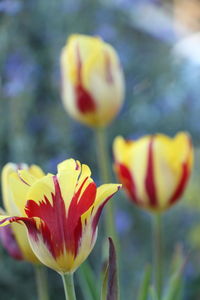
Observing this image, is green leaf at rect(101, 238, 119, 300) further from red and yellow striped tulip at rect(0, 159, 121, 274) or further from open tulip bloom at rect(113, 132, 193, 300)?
open tulip bloom at rect(113, 132, 193, 300)

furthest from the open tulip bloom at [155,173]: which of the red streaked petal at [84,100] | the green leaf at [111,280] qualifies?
the green leaf at [111,280]

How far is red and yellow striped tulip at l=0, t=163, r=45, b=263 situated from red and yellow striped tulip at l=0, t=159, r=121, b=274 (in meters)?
0.02

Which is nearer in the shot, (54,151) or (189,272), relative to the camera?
(189,272)

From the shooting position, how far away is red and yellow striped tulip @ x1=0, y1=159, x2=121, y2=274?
457 mm

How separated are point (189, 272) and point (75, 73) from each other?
2.36 feet

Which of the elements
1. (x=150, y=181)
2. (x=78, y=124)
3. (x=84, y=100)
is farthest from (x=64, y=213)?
(x=78, y=124)

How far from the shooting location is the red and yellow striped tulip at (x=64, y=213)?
457 millimetres

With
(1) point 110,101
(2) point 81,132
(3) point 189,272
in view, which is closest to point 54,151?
(2) point 81,132

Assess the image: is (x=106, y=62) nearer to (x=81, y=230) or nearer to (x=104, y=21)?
(x=81, y=230)

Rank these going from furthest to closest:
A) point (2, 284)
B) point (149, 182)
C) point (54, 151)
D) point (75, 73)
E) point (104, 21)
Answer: point (104, 21), point (54, 151), point (2, 284), point (75, 73), point (149, 182)

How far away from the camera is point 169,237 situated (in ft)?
5.46

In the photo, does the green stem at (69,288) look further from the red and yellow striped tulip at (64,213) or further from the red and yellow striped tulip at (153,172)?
the red and yellow striped tulip at (153,172)

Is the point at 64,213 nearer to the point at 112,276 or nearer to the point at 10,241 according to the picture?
the point at 112,276

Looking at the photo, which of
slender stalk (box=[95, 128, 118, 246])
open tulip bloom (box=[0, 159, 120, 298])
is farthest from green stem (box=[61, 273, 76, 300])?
slender stalk (box=[95, 128, 118, 246])
